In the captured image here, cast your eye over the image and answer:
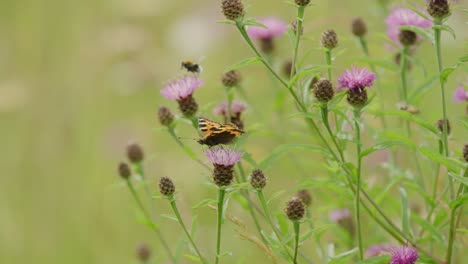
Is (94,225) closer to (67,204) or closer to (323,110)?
(67,204)

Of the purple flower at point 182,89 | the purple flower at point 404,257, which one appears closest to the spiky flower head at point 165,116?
the purple flower at point 182,89

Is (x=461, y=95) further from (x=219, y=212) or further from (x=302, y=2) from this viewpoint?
(x=219, y=212)

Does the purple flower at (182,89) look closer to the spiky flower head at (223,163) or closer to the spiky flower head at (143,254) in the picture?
the spiky flower head at (223,163)

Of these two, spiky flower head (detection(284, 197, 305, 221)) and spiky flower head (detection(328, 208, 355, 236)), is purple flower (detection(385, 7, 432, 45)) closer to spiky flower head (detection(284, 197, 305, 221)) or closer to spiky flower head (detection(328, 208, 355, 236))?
spiky flower head (detection(328, 208, 355, 236))

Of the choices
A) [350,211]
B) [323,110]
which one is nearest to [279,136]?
[350,211]

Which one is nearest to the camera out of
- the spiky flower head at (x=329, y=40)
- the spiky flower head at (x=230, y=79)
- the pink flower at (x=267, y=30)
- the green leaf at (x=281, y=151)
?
the green leaf at (x=281, y=151)

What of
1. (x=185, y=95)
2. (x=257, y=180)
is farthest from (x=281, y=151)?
(x=185, y=95)
